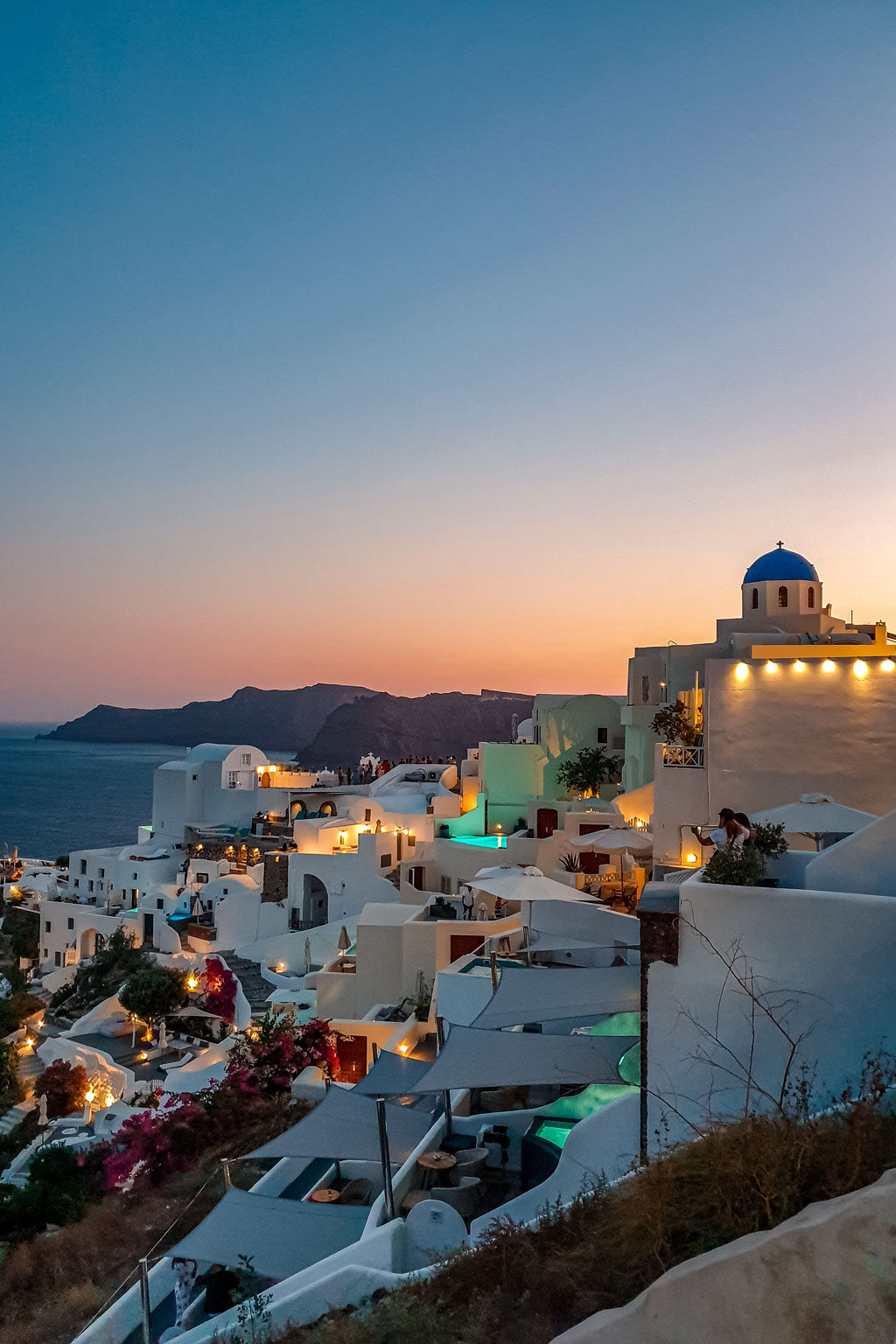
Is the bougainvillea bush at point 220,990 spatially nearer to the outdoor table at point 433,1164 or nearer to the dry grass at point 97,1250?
the dry grass at point 97,1250

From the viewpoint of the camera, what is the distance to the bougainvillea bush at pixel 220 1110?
13430mm

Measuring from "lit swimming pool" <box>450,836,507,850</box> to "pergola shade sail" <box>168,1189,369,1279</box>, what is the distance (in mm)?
18192

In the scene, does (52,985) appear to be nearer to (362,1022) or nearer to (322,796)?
(322,796)

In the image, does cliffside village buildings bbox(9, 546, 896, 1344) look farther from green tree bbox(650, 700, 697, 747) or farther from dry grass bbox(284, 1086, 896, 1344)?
dry grass bbox(284, 1086, 896, 1344)

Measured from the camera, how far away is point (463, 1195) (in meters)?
8.33

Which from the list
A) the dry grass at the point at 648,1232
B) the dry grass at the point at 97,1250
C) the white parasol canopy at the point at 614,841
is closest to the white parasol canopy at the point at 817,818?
the white parasol canopy at the point at 614,841

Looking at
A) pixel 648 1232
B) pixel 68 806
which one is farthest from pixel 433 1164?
pixel 68 806

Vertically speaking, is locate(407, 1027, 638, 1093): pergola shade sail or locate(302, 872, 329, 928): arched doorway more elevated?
locate(407, 1027, 638, 1093): pergola shade sail

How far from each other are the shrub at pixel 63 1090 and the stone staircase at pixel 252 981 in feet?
14.3

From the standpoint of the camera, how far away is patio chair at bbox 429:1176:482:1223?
8.18 metres

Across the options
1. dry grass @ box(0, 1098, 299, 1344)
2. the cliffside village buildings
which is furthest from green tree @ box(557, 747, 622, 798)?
dry grass @ box(0, 1098, 299, 1344)

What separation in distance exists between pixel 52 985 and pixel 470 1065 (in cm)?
3100

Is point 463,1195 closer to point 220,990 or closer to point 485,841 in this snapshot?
point 220,990

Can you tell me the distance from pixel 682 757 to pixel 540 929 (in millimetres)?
4564
